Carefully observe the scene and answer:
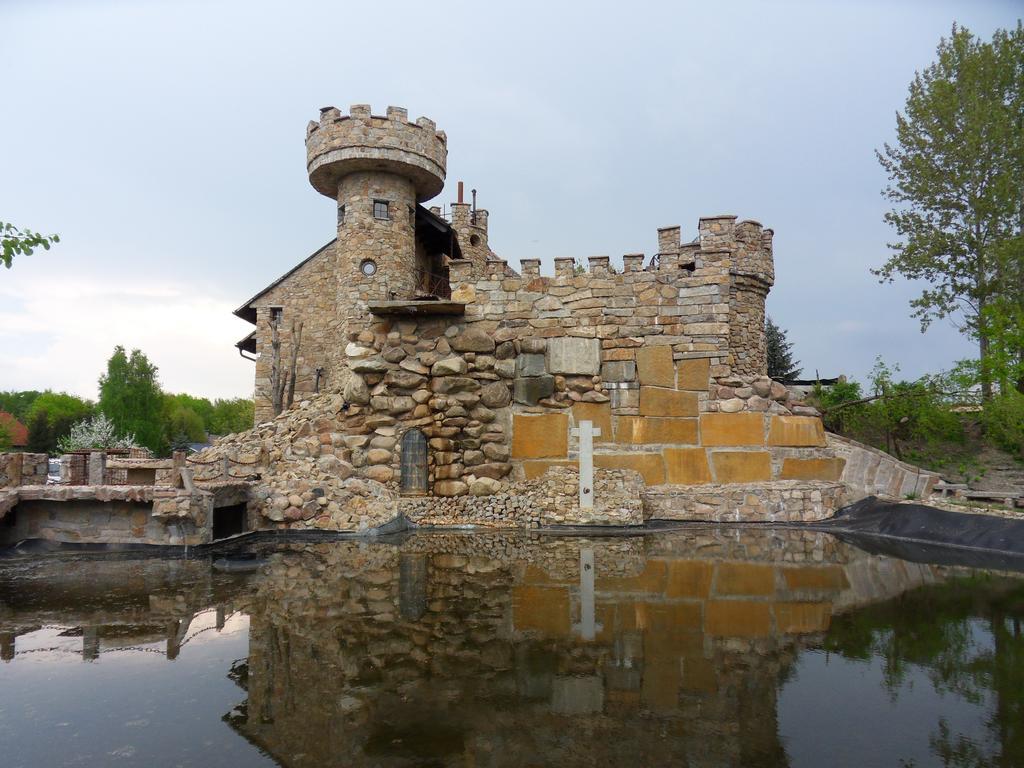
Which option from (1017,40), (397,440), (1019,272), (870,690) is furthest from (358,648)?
(1017,40)

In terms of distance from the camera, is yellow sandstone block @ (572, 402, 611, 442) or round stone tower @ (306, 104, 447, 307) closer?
yellow sandstone block @ (572, 402, 611, 442)

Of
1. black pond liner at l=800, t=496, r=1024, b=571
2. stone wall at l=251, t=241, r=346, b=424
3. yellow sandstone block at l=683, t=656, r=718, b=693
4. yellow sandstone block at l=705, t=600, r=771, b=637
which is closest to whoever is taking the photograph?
yellow sandstone block at l=683, t=656, r=718, b=693

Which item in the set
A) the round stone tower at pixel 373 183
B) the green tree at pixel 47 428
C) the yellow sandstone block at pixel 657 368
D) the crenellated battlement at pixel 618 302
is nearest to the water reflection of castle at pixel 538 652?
the yellow sandstone block at pixel 657 368

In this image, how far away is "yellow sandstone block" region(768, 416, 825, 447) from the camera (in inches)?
410

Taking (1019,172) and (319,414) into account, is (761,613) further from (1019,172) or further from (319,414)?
(1019,172)

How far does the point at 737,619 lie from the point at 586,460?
5596mm

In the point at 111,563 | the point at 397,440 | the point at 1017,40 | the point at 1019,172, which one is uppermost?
the point at 1017,40

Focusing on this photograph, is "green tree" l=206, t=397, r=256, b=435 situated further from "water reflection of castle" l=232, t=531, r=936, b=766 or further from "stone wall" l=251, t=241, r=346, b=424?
"water reflection of castle" l=232, t=531, r=936, b=766

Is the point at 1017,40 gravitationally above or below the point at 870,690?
above

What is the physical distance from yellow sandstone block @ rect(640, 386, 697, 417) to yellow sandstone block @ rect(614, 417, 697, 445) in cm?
12

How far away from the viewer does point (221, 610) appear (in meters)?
5.47

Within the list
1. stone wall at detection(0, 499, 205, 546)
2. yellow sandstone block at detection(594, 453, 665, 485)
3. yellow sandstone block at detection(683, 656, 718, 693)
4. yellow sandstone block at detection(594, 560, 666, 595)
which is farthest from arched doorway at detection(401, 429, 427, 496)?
yellow sandstone block at detection(683, 656, 718, 693)

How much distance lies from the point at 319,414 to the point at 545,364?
4369mm

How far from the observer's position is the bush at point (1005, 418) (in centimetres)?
1234
